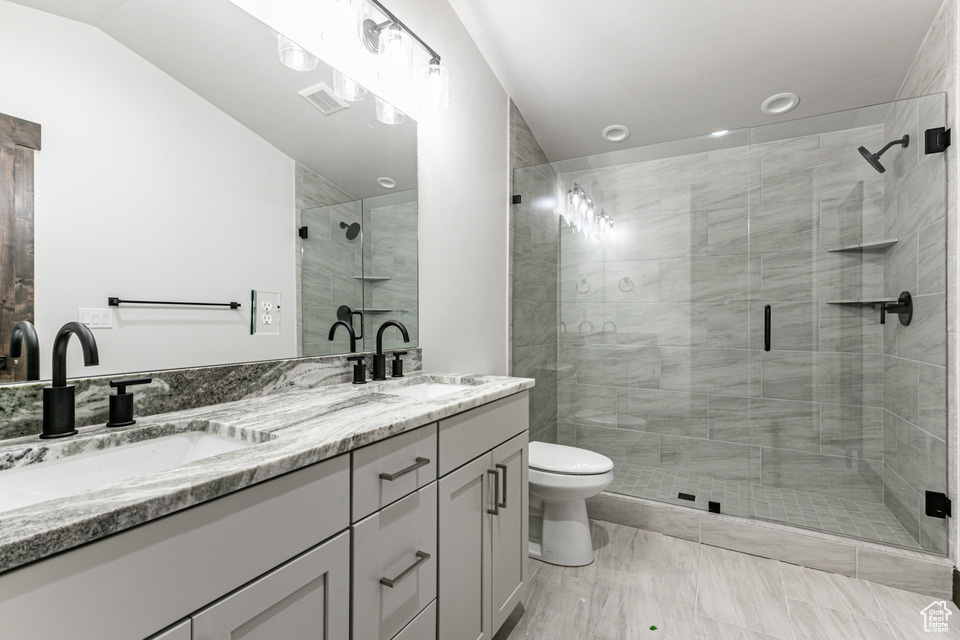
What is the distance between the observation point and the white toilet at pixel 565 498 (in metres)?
1.91

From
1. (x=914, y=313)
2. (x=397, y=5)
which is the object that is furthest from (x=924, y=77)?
(x=397, y=5)

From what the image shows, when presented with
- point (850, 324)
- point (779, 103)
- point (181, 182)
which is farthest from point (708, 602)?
point (779, 103)

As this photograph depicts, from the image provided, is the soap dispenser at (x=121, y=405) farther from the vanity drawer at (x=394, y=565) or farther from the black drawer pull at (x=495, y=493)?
the black drawer pull at (x=495, y=493)

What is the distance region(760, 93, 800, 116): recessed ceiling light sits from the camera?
2436mm

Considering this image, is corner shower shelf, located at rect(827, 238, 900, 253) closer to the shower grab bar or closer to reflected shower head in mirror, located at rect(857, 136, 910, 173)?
reflected shower head in mirror, located at rect(857, 136, 910, 173)

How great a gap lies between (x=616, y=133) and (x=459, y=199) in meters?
1.56

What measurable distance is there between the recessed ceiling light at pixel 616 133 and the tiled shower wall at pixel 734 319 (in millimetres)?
296

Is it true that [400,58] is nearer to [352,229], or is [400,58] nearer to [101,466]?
[352,229]

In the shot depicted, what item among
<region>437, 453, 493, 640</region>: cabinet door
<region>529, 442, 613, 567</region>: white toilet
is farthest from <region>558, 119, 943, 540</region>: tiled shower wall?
<region>437, 453, 493, 640</region>: cabinet door

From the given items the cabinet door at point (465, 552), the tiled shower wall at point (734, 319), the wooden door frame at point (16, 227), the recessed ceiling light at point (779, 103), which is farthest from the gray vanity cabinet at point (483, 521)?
the recessed ceiling light at point (779, 103)

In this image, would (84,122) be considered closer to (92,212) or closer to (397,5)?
(92,212)

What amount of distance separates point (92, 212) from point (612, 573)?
2171 mm

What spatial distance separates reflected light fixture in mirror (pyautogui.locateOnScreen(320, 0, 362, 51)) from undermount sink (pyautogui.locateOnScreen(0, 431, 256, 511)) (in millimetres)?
1218

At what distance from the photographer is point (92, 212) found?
823 mm
